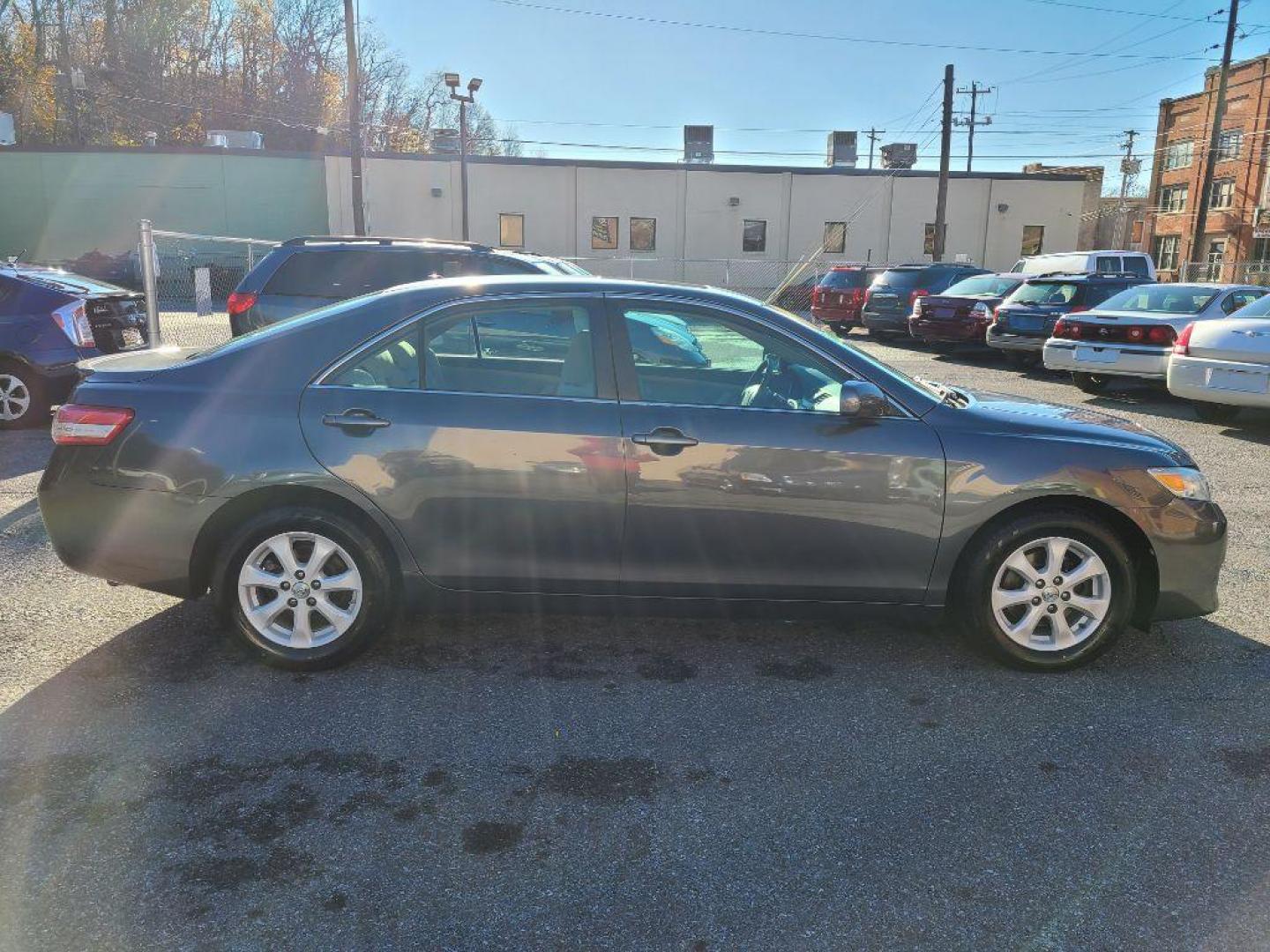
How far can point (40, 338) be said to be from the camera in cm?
848

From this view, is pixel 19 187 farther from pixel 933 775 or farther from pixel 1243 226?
pixel 1243 226

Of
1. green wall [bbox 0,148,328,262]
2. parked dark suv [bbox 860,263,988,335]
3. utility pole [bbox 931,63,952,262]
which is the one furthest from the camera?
green wall [bbox 0,148,328,262]

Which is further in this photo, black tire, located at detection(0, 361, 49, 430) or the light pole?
the light pole

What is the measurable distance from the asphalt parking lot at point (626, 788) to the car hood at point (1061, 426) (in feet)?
3.14

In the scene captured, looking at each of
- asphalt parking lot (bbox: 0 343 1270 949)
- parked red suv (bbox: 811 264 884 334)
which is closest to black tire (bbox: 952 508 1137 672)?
asphalt parking lot (bbox: 0 343 1270 949)

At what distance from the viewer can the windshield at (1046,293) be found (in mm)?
14461

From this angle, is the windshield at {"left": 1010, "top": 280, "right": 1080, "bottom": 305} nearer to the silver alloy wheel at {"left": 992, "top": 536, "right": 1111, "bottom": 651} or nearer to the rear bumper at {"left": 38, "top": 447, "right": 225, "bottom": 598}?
the silver alloy wheel at {"left": 992, "top": 536, "right": 1111, "bottom": 651}

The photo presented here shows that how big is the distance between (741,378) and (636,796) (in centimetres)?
187

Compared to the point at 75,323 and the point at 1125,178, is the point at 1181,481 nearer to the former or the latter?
the point at 75,323

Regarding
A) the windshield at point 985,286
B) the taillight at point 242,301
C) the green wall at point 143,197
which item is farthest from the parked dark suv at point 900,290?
the green wall at point 143,197

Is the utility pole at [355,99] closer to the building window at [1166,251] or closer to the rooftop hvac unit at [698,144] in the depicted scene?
the rooftop hvac unit at [698,144]

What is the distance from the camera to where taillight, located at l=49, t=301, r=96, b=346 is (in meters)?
8.56

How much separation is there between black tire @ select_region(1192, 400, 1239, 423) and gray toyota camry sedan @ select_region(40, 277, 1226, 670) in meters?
7.31

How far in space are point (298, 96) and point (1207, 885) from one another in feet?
201
